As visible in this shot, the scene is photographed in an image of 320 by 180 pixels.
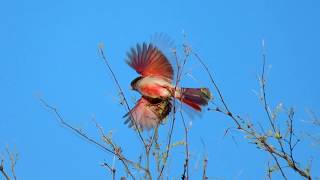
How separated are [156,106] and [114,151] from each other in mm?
873

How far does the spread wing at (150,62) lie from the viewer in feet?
13.1

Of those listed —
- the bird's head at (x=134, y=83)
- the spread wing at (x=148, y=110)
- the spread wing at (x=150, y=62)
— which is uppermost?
the spread wing at (x=150, y=62)

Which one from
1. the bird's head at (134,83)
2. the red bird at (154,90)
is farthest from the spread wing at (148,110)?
the bird's head at (134,83)

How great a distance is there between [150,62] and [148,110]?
0.43 m

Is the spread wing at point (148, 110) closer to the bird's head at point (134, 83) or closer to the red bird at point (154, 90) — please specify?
the red bird at point (154, 90)

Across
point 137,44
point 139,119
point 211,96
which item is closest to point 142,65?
point 137,44

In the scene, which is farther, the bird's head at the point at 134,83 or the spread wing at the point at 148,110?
the bird's head at the point at 134,83

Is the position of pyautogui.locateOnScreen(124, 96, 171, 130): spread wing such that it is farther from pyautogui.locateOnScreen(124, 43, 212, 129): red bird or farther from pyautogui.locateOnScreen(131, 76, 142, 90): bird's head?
pyautogui.locateOnScreen(131, 76, 142, 90): bird's head

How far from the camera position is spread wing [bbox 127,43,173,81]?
13.1 feet

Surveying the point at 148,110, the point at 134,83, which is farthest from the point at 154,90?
the point at 134,83

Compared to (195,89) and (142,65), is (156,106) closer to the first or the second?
(195,89)

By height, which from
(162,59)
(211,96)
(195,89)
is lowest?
(211,96)

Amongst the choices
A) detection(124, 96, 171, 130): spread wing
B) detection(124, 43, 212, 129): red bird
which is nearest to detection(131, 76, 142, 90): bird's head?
detection(124, 43, 212, 129): red bird

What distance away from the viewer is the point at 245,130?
2.91m
